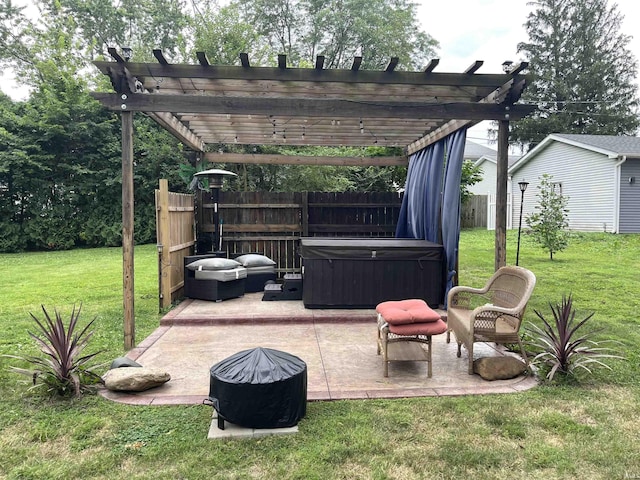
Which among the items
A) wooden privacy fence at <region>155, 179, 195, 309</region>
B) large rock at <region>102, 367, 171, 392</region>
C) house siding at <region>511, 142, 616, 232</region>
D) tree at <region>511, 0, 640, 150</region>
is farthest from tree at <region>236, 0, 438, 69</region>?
large rock at <region>102, 367, 171, 392</region>

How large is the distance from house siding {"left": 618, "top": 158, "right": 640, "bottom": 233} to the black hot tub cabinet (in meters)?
11.6

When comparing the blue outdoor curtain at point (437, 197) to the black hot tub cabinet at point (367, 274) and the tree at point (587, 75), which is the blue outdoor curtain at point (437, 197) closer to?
the black hot tub cabinet at point (367, 274)

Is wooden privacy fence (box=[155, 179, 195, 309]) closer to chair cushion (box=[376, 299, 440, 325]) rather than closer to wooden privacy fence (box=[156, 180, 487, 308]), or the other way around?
wooden privacy fence (box=[156, 180, 487, 308])

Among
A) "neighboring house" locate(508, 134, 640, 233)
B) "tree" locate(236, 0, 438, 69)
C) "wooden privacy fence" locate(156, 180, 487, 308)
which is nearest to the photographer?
"wooden privacy fence" locate(156, 180, 487, 308)

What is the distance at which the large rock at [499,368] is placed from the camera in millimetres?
3314

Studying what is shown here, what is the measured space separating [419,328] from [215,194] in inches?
185

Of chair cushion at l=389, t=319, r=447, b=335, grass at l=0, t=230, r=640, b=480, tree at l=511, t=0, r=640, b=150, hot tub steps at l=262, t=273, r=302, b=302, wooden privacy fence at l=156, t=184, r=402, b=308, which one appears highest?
tree at l=511, t=0, r=640, b=150

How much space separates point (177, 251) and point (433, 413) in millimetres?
4174

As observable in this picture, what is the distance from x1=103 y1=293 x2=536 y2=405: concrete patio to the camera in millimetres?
3074

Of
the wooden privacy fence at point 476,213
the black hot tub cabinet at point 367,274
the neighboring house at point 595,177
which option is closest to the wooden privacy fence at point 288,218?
the black hot tub cabinet at point 367,274

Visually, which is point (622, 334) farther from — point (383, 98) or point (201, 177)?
point (201, 177)

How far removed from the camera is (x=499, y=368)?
333 centimetres

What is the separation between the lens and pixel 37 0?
17.8 m

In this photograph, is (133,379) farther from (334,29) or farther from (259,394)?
(334,29)
